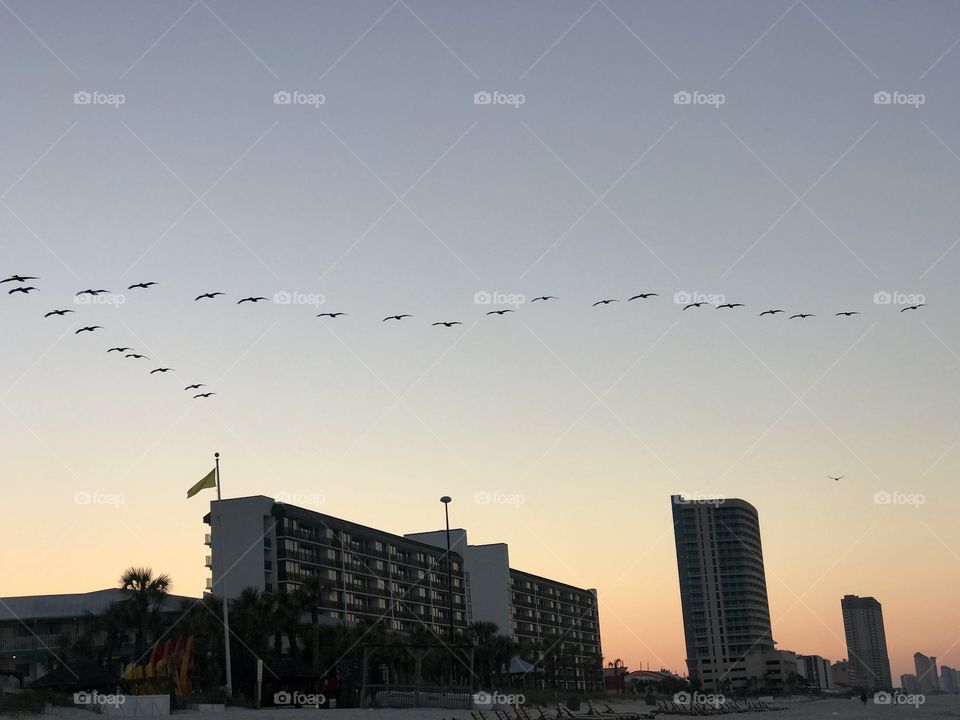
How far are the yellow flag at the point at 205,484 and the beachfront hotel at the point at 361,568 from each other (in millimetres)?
27220

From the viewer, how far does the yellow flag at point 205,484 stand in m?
67.3

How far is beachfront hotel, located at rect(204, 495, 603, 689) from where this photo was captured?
122m

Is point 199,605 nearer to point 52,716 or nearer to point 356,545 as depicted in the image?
point 52,716

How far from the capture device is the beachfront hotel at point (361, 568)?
399ft

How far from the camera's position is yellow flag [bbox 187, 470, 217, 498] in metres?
67.3

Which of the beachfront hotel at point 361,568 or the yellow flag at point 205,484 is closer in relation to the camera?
the yellow flag at point 205,484

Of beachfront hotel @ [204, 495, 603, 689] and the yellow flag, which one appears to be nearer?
the yellow flag

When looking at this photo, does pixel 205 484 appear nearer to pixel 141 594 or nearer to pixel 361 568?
pixel 141 594

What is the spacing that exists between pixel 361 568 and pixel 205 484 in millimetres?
73889

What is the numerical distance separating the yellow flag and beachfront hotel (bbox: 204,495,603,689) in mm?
27220

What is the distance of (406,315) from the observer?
2127 inches

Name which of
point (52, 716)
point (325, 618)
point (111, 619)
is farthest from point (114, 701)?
point (325, 618)

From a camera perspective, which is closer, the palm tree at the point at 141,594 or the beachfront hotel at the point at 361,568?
the palm tree at the point at 141,594

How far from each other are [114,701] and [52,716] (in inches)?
177
